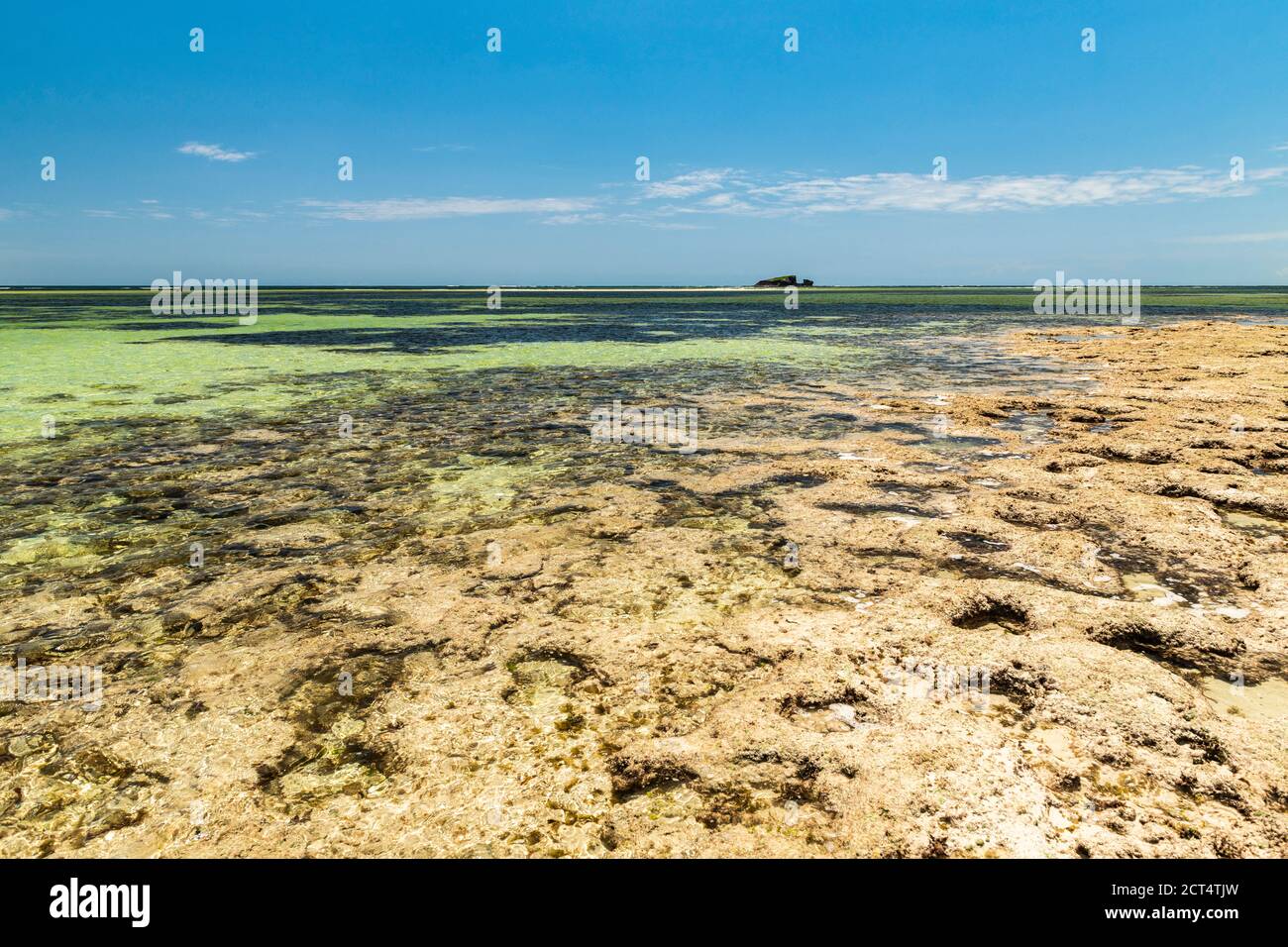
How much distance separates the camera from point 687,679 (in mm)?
3461

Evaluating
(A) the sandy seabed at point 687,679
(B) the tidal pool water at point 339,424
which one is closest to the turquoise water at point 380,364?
(B) the tidal pool water at point 339,424

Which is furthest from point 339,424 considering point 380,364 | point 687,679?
point 380,364

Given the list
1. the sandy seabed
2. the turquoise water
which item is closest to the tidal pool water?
the turquoise water

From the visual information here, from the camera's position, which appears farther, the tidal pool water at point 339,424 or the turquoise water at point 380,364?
the turquoise water at point 380,364

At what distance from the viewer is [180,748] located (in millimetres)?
2963

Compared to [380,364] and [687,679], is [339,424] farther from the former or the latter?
[380,364]

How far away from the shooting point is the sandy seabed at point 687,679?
2.51m

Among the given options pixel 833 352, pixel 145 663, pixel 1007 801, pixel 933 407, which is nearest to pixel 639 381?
pixel 933 407

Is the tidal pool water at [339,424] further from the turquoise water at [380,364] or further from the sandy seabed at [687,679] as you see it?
the sandy seabed at [687,679]

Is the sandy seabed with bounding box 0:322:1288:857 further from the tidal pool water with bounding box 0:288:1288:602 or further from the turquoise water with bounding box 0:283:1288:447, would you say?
the turquoise water with bounding box 0:283:1288:447

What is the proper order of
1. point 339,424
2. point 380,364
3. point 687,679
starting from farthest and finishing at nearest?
1. point 380,364
2. point 339,424
3. point 687,679

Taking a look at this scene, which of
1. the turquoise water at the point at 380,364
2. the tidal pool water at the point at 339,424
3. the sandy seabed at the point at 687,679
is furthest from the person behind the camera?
the turquoise water at the point at 380,364
